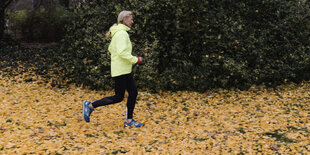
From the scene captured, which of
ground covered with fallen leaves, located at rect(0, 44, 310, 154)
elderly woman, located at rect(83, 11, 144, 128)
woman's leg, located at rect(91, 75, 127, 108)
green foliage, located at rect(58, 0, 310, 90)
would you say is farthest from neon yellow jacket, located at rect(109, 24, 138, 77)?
green foliage, located at rect(58, 0, 310, 90)

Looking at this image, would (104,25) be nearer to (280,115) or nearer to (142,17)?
(142,17)

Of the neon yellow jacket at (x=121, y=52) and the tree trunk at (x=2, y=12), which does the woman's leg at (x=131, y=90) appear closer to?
the neon yellow jacket at (x=121, y=52)

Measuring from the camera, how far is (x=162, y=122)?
19.2ft

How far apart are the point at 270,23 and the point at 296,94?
6.72 feet

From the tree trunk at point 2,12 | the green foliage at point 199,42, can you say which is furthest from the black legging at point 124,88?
the tree trunk at point 2,12

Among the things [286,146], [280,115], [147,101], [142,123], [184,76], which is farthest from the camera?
[184,76]

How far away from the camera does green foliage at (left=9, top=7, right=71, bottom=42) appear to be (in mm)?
13828

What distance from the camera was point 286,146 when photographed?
4613 mm

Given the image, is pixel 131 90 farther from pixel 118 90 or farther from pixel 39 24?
pixel 39 24

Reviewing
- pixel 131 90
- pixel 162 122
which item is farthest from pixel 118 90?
pixel 162 122

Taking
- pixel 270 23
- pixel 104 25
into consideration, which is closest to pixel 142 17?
pixel 104 25

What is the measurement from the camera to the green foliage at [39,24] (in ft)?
45.4

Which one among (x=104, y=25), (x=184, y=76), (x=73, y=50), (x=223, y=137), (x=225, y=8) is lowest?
(x=223, y=137)

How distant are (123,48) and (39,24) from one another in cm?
1072
